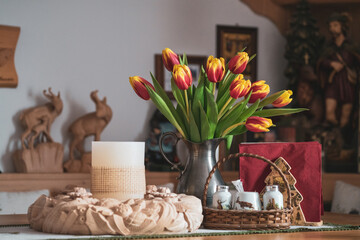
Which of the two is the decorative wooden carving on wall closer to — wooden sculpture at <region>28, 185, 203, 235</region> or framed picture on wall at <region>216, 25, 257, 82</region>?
framed picture on wall at <region>216, 25, 257, 82</region>

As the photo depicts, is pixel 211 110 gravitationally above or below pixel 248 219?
above

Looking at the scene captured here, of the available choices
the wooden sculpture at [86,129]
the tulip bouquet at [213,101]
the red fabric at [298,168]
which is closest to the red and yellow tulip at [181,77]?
the tulip bouquet at [213,101]

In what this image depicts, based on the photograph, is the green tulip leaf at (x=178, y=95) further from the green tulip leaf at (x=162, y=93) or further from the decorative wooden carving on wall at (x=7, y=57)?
the decorative wooden carving on wall at (x=7, y=57)

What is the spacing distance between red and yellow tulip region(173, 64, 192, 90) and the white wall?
2.26 metres

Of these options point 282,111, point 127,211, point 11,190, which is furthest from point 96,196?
point 11,190

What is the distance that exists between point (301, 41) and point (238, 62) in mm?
2525

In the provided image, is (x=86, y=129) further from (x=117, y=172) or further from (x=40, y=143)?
(x=117, y=172)

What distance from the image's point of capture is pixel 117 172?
1.35 meters

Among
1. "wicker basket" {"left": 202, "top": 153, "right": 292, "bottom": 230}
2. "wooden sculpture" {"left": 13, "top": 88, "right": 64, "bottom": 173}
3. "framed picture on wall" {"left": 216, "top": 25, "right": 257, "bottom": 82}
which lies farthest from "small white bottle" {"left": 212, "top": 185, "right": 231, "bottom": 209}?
"framed picture on wall" {"left": 216, "top": 25, "right": 257, "bottom": 82}

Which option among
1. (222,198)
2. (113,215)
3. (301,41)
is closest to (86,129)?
(301,41)

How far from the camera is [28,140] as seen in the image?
137 inches

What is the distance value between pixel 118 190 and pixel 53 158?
7.26 feet

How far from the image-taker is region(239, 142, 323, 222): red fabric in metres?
1.48

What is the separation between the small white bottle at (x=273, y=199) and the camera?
134cm
